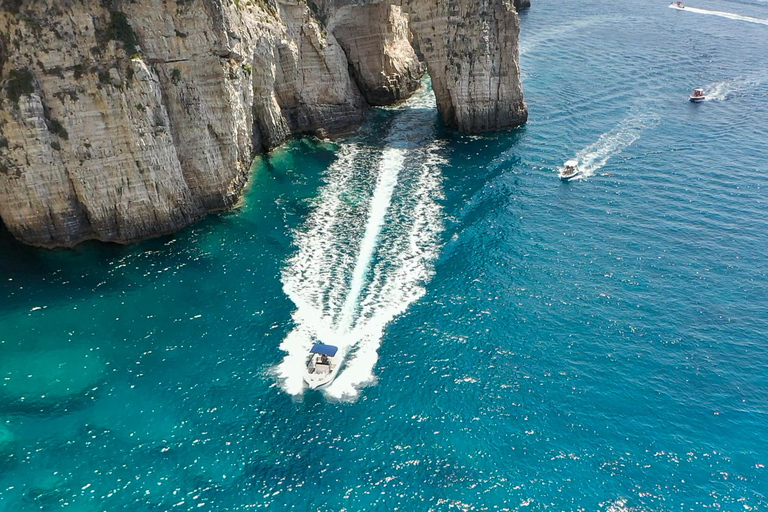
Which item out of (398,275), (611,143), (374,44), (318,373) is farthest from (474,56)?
(318,373)

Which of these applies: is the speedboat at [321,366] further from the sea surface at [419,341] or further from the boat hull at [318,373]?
the sea surface at [419,341]

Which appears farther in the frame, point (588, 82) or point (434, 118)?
point (588, 82)

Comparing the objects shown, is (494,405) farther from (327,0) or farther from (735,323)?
(327,0)

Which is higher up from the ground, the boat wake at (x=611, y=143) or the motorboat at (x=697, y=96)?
the motorboat at (x=697, y=96)

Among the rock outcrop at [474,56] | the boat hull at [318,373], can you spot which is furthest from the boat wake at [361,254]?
the rock outcrop at [474,56]

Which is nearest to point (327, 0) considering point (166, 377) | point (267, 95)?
point (267, 95)

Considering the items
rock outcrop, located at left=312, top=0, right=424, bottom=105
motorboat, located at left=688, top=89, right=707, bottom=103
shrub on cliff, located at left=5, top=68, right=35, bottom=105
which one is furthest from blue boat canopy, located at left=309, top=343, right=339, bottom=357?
motorboat, located at left=688, top=89, right=707, bottom=103
